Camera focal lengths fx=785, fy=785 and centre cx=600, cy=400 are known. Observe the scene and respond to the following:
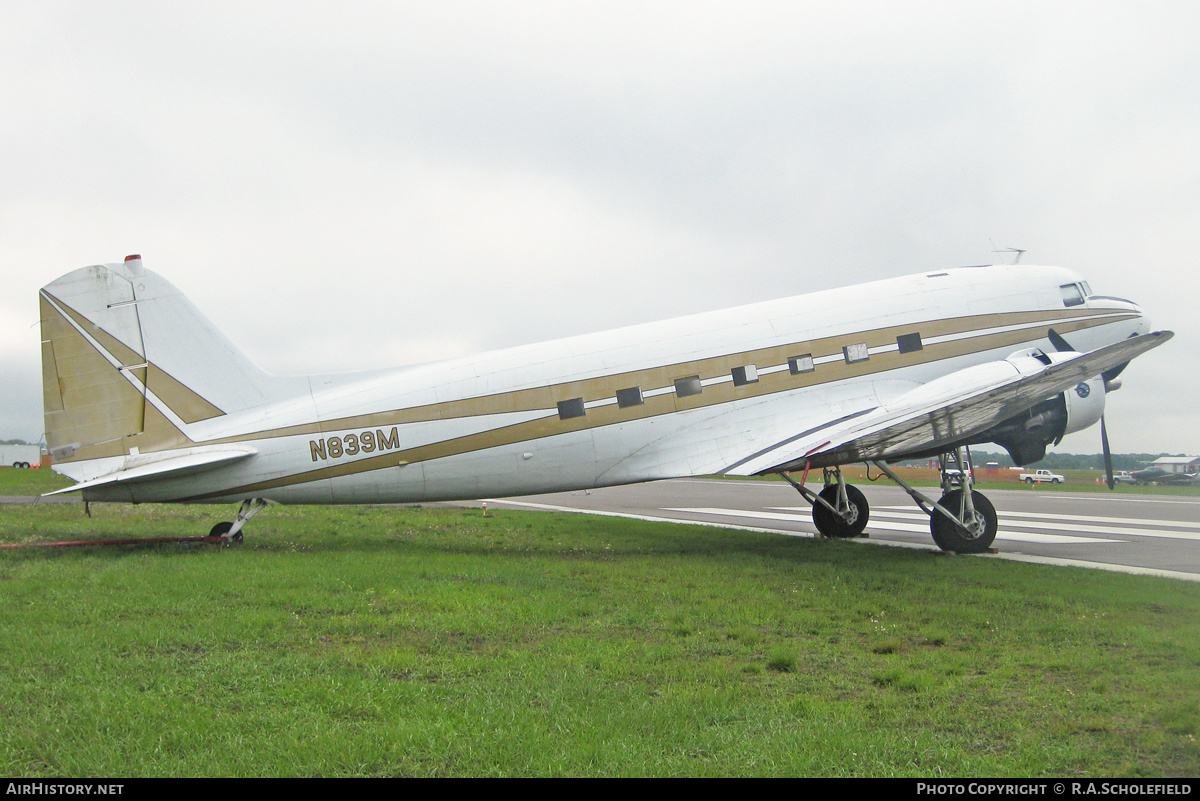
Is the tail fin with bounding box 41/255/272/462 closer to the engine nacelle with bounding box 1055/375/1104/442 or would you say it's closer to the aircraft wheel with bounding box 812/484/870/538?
the aircraft wheel with bounding box 812/484/870/538

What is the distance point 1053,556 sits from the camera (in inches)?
480

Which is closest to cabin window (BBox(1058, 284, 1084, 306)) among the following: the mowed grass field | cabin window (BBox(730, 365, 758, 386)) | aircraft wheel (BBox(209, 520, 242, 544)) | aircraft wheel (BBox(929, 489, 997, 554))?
aircraft wheel (BBox(929, 489, 997, 554))

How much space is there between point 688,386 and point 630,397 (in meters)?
0.93

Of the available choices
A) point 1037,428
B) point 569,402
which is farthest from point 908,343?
point 569,402

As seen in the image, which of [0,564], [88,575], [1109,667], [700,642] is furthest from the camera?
[0,564]

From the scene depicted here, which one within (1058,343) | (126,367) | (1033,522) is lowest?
(1033,522)

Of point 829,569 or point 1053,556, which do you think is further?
point 1053,556

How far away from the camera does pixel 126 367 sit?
1123 cm

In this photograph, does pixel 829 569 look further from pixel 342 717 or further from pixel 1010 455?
pixel 342 717

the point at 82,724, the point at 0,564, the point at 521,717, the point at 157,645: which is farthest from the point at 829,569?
the point at 0,564

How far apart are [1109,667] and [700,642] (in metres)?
2.97

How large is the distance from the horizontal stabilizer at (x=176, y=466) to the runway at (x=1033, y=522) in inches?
332

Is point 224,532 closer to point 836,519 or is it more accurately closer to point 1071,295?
point 836,519
